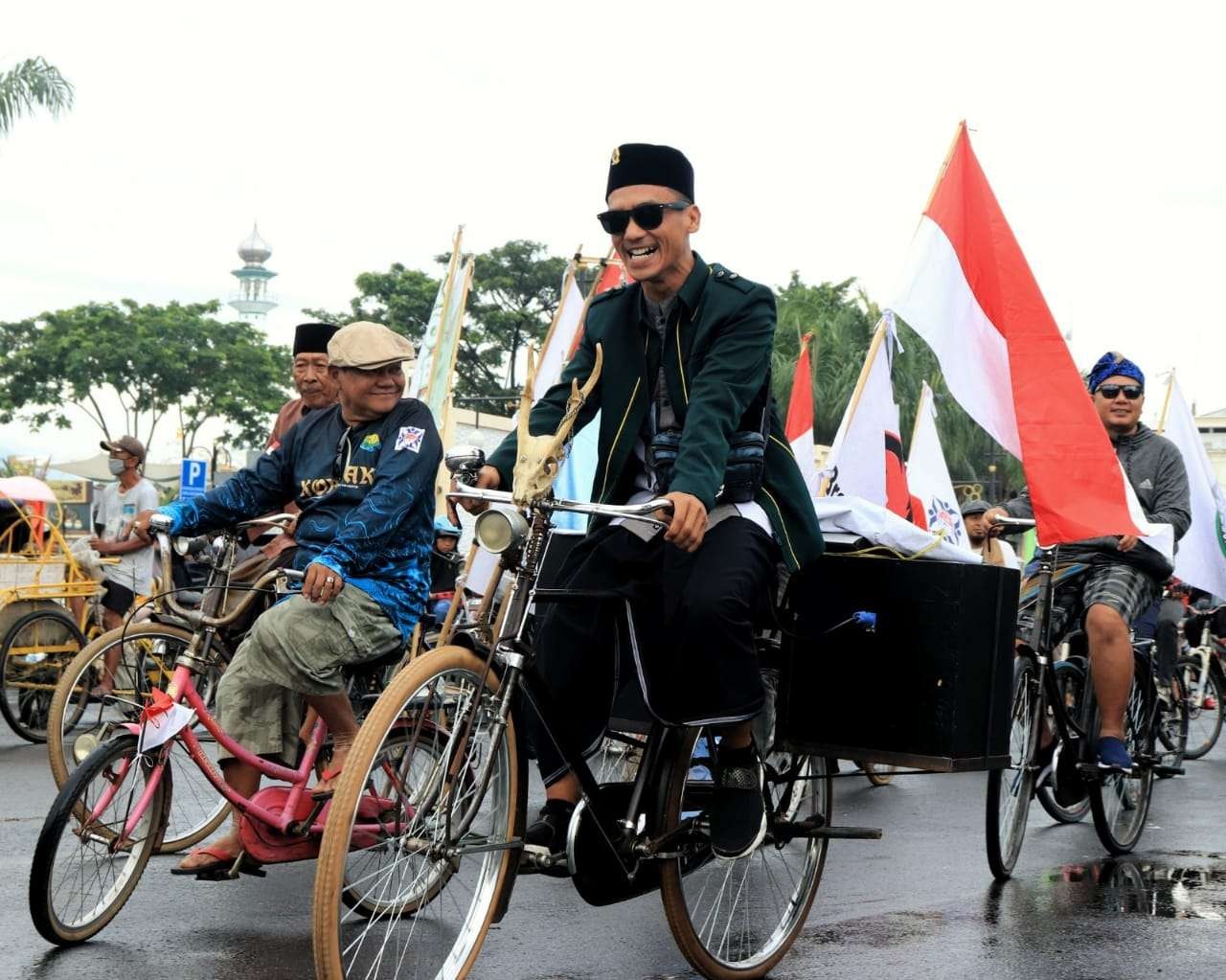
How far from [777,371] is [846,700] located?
45208 millimetres

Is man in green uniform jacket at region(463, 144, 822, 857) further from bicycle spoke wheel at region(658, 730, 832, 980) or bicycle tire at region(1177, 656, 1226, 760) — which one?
bicycle tire at region(1177, 656, 1226, 760)

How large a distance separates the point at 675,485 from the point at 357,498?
1.60 m

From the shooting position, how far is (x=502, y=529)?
381 centimetres

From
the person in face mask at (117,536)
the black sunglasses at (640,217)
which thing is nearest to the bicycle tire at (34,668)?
the person in face mask at (117,536)

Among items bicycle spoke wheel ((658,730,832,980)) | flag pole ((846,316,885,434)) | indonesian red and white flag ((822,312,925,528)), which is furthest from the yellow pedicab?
bicycle spoke wheel ((658,730,832,980))

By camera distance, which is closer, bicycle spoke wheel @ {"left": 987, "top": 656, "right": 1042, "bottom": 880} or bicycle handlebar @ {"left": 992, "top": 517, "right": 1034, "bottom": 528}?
bicycle spoke wheel @ {"left": 987, "top": 656, "right": 1042, "bottom": 880}

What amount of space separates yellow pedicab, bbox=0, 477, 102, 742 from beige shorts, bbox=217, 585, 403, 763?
5.11m

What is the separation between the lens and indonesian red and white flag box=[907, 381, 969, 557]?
11711mm

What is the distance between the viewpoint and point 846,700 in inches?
189

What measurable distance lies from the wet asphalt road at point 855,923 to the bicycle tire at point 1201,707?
4.84 meters

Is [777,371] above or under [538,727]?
above

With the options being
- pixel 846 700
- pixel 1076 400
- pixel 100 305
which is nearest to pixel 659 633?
pixel 846 700

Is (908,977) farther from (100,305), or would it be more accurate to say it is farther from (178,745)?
(100,305)

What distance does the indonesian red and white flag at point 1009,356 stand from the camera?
20.9 ft
